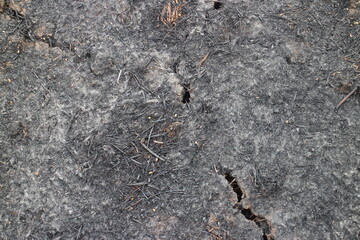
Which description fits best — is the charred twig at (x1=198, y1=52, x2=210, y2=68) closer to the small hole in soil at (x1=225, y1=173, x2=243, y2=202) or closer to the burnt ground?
the burnt ground

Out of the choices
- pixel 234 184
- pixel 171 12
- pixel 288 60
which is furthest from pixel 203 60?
pixel 234 184

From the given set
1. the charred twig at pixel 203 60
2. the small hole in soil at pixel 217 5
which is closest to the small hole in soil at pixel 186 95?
the charred twig at pixel 203 60

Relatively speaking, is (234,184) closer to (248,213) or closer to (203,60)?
(248,213)

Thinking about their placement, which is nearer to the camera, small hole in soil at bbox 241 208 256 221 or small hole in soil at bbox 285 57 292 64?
small hole in soil at bbox 241 208 256 221

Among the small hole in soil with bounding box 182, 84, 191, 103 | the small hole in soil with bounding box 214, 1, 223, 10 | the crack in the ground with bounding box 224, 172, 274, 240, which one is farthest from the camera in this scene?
the small hole in soil with bounding box 214, 1, 223, 10

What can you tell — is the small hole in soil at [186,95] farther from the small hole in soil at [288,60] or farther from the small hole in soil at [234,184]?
the small hole in soil at [288,60]

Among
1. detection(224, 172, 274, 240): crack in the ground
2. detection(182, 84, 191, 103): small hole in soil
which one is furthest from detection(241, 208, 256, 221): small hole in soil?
detection(182, 84, 191, 103): small hole in soil

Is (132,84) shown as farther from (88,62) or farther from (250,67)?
(250,67)

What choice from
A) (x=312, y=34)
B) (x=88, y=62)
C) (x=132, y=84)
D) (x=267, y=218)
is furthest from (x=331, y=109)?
(x=88, y=62)
